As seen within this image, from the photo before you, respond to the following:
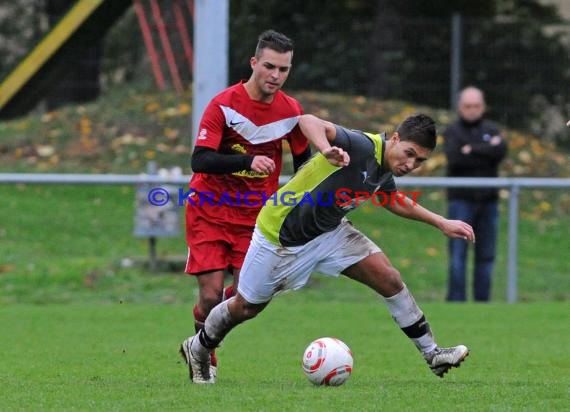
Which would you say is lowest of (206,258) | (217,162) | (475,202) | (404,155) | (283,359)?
(475,202)

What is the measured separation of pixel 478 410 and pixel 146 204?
8.14 meters

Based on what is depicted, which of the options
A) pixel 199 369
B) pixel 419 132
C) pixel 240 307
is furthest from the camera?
pixel 199 369

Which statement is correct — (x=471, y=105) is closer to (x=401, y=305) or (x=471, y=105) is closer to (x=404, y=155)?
(x=401, y=305)

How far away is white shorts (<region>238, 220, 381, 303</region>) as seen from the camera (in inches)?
292

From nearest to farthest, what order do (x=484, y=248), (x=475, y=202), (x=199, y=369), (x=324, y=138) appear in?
(x=324, y=138)
(x=199, y=369)
(x=484, y=248)
(x=475, y=202)

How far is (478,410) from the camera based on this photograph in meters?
6.37

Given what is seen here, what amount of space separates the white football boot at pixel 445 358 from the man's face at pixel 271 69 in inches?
68.9

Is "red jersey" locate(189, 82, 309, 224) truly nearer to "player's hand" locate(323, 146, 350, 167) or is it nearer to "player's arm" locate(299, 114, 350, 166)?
"player's arm" locate(299, 114, 350, 166)

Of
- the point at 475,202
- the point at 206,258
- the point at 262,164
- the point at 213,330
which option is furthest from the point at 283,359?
the point at 475,202

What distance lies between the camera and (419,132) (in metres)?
7.18

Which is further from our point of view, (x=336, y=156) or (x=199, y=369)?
(x=199, y=369)

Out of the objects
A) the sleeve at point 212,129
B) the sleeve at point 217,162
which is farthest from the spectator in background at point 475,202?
the sleeve at point 217,162

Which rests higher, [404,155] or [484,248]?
[404,155]

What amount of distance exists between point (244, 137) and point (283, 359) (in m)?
2.04
